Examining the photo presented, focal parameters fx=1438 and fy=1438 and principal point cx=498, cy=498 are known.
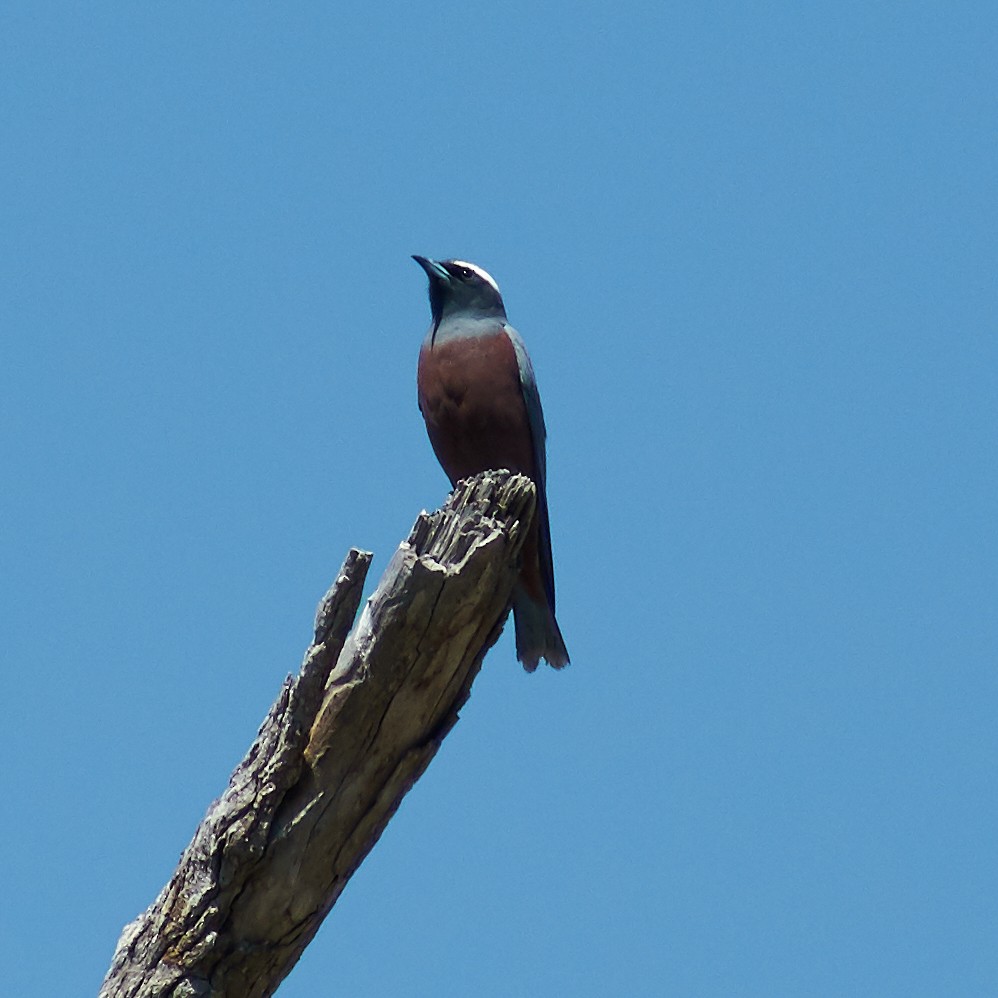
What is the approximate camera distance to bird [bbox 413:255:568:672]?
812 cm

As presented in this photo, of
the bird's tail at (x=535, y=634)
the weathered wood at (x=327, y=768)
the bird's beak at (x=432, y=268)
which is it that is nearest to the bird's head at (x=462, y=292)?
the bird's beak at (x=432, y=268)

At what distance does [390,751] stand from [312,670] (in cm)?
41

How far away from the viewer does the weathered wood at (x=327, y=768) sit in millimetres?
4938

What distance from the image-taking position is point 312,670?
5.18m

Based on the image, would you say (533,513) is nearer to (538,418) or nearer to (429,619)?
(429,619)

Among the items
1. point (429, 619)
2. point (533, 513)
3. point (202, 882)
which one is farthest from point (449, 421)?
point (202, 882)

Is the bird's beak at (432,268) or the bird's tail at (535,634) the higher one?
the bird's beak at (432,268)

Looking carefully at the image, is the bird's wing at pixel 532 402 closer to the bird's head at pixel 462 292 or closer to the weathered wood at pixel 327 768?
the bird's head at pixel 462 292

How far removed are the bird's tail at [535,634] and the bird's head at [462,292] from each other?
184 cm

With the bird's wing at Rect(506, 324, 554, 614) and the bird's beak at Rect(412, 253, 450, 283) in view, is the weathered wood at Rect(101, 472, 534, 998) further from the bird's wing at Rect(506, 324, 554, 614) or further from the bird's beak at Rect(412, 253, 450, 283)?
the bird's beak at Rect(412, 253, 450, 283)

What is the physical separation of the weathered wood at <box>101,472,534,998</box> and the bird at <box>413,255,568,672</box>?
2.59 meters

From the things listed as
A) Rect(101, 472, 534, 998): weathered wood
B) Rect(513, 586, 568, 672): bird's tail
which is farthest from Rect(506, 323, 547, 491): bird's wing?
Rect(101, 472, 534, 998): weathered wood

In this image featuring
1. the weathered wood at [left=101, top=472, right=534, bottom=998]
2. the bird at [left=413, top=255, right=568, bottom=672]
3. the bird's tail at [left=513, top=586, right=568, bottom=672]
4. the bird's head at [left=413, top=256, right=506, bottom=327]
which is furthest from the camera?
the bird's head at [left=413, top=256, right=506, bottom=327]

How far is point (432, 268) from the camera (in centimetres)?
923
